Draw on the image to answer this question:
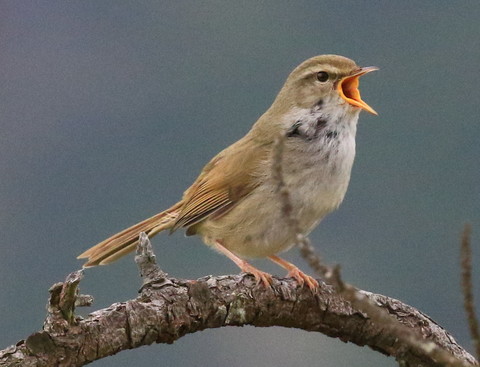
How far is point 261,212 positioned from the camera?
516cm

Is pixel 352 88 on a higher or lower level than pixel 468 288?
higher

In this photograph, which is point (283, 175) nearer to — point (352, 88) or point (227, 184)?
point (227, 184)

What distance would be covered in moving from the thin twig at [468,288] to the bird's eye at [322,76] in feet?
12.5

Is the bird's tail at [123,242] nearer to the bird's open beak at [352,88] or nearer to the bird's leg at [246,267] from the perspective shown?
the bird's leg at [246,267]

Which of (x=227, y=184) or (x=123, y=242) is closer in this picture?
(x=227, y=184)

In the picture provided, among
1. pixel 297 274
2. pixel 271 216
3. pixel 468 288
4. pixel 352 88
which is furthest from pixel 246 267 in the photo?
pixel 468 288

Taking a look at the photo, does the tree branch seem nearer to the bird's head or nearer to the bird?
the bird

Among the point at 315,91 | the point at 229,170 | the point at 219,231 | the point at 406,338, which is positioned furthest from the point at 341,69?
the point at 406,338

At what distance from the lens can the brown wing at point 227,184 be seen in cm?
543

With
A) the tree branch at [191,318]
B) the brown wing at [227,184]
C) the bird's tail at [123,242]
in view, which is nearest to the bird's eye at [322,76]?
the brown wing at [227,184]

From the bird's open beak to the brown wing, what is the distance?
66 cm

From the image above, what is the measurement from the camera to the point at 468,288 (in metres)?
1.78

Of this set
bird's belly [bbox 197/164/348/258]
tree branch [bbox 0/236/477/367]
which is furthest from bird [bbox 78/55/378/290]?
tree branch [bbox 0/236/477/367]

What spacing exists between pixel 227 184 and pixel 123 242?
2.88 ft
